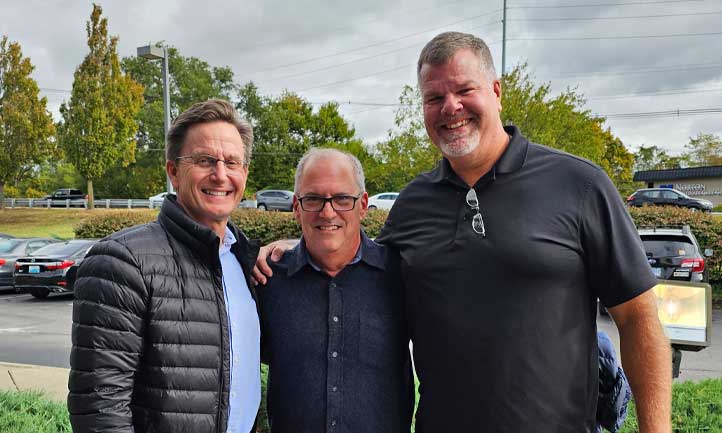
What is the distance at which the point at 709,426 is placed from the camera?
3.70 metres

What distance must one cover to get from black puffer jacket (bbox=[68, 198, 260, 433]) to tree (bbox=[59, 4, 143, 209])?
32.8 metres

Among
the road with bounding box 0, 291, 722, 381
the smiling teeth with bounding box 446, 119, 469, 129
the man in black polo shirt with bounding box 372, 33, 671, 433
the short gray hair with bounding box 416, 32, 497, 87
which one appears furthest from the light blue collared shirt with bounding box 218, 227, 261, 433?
the road with bounding box 0, 291, 722, 381

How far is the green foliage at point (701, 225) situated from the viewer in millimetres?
13547

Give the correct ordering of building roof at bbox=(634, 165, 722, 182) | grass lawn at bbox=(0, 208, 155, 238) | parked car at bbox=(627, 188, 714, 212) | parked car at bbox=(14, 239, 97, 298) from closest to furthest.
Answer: parked car at bbox=(14, 239, 97, 298)
grass lawn at bbox=(0, 208, 155, 238)
parked car at bbox=(627, 188, 714, 212)
building roof at bbox=(634, 165, 722, 182)

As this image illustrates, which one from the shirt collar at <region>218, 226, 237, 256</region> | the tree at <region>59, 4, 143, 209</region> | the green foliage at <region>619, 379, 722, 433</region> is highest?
the tree at <region>59, 4, 143, 209</region>

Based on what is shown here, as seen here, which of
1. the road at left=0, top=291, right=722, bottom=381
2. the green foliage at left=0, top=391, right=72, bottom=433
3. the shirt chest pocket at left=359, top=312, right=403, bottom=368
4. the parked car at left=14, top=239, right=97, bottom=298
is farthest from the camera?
the parked car at left=14, top=239, right=97, bottom=298

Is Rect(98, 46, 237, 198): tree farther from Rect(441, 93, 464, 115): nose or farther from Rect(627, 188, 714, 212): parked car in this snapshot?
Rect(441, 93, 464, 115): nose

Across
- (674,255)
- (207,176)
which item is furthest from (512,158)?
(674,255)

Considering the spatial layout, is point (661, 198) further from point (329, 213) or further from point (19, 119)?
point (19, 119)

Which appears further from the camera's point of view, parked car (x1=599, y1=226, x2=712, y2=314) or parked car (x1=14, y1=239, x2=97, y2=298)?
parked car (x1=14, y1=239, x2=97, y2=298)

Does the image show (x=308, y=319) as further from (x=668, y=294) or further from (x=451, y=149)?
(x=668, y=294)

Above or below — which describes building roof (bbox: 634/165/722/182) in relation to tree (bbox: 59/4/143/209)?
below

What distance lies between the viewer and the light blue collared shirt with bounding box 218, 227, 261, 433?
7.02ft

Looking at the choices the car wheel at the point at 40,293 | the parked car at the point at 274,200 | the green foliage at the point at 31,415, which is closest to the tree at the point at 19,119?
the parked car at the point at 274,200
